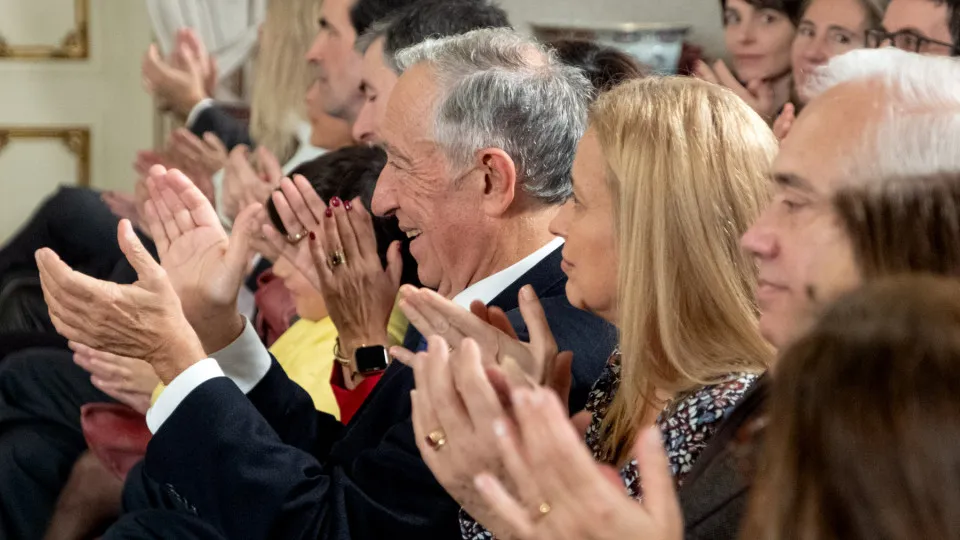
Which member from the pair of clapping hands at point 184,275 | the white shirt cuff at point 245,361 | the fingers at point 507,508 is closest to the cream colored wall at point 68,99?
the pair of clapping hands at point 184,275

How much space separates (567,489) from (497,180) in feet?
2.74

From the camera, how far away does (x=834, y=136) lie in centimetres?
104

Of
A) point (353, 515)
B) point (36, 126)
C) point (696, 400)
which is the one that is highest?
point (696, 400)

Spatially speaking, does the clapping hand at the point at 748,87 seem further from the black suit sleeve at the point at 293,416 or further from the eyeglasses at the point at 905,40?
the black suit sleeve at the point at 293,416

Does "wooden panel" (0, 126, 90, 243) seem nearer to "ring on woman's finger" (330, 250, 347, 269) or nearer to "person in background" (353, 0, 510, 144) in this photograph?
"person in background" (353, 0, 510, 144)

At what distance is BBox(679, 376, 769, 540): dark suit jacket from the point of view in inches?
40.7

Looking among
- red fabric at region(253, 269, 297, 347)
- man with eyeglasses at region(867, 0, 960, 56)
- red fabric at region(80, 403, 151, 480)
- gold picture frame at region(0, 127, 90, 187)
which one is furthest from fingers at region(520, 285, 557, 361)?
gold picture frame at region(0, 127, 90, 187)

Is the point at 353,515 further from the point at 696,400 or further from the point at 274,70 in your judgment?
the point at 274,70

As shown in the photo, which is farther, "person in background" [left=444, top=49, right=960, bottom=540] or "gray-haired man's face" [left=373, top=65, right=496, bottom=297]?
"gray-haired man's face" [left=373, top=65, right=496, bottom=297]

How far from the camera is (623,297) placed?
1.28 meters

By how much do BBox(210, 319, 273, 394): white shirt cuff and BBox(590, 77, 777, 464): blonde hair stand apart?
63cm

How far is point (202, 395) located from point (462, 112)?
478 mm

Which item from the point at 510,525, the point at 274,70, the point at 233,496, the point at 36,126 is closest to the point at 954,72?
the point at 510,525

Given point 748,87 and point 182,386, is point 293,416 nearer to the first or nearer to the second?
point 182,386
